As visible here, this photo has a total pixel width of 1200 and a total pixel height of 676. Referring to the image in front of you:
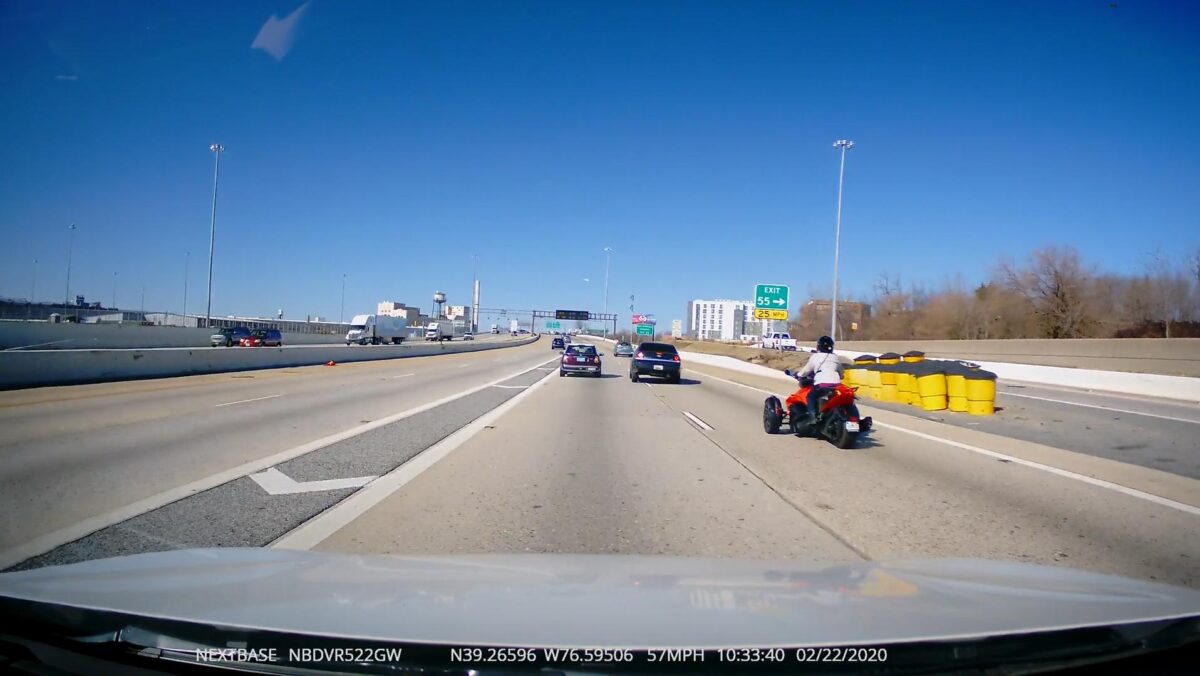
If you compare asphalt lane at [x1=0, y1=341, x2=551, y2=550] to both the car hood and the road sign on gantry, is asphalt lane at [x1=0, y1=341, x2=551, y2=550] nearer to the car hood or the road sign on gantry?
the car hood

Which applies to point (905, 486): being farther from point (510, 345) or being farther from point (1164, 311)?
point (510, 345)

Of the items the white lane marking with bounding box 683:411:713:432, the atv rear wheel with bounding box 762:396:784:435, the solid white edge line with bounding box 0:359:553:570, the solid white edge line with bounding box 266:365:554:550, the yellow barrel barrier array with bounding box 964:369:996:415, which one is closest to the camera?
the solid white edge line with bounding box 0:359:553:570

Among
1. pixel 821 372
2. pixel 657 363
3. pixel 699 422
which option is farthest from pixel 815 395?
pixel 657 363

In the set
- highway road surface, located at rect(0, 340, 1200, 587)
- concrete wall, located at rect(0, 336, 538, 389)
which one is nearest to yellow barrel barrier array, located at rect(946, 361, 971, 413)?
highway road surface, located at rect(0, 340, 1200, 587)

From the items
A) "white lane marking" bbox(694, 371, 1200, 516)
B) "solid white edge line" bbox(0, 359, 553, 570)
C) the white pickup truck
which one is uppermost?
the white pickup truck

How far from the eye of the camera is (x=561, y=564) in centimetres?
412

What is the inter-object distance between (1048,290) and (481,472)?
57.8m

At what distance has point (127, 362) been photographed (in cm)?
2227

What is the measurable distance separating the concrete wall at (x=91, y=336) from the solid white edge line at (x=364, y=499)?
2158 centimetres

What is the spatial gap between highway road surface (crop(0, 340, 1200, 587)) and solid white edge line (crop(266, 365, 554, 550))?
3 cm

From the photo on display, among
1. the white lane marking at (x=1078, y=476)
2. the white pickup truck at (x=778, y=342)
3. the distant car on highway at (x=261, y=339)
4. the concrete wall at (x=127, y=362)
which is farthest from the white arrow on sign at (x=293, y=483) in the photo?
the white pickup truck at (x=778, y=342)

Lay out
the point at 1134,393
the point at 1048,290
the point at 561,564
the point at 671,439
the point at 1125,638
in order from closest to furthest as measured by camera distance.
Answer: the point at 1125,638, the point at 561,564, the point at 671,439, the point at 1134,393, the point at 1048,290

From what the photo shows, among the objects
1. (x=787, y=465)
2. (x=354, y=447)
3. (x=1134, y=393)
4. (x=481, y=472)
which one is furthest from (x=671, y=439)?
(x=1134, y=393)

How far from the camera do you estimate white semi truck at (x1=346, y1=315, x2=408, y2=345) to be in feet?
214
